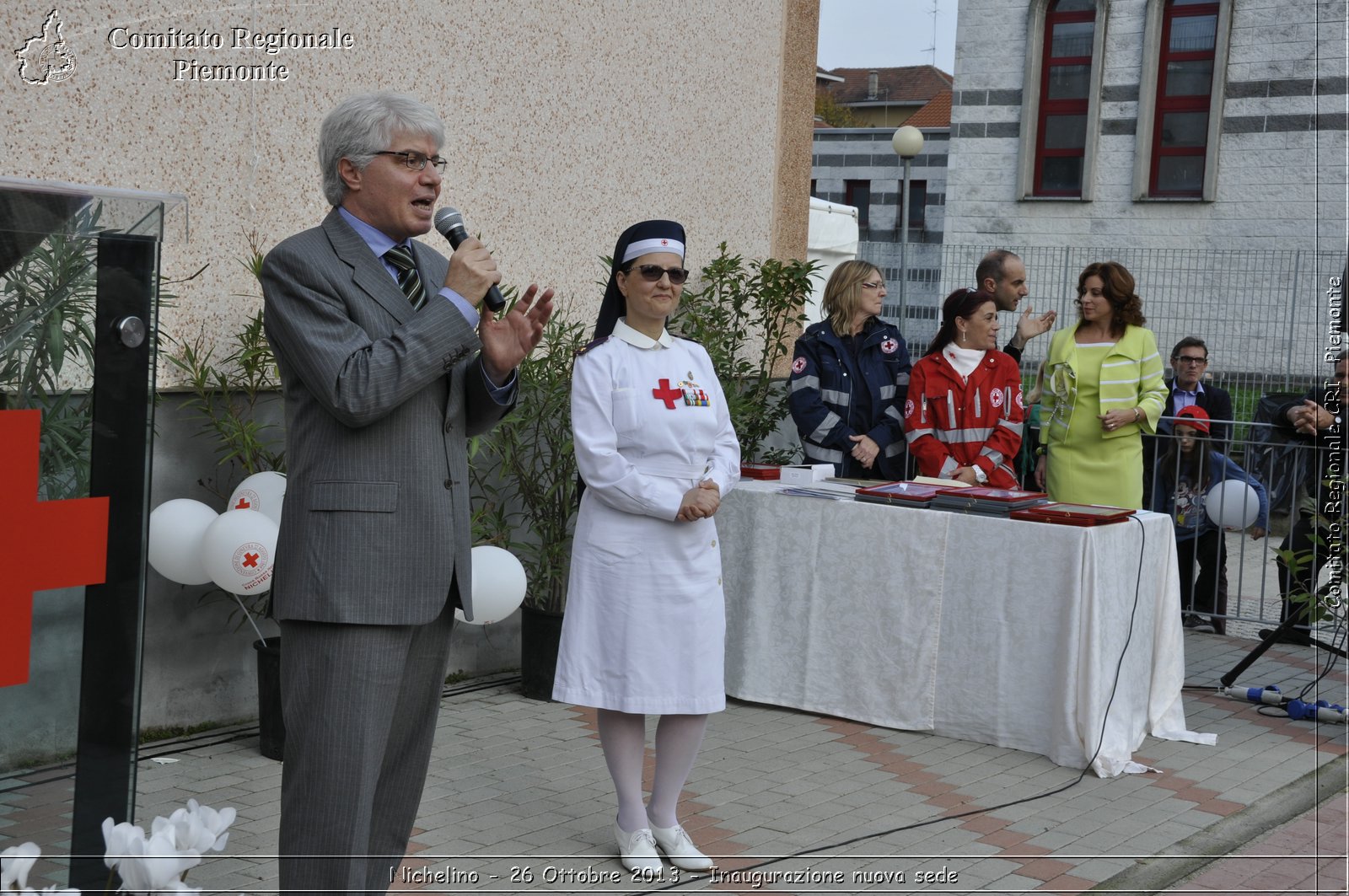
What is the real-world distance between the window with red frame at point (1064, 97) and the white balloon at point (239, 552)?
68.0ft

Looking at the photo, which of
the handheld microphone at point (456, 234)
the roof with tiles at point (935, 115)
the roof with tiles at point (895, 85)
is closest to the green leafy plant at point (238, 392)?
the handheld microphone at point (456, 234)

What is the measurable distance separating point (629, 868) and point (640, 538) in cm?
102

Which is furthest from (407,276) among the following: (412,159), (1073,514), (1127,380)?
(1127,380)

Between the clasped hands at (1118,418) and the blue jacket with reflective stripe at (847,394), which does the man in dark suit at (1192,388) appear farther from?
the blue jacket with reflective stripe at (847,394)

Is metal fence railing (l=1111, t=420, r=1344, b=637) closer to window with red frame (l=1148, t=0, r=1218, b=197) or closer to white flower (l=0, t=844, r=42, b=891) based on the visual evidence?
white flower (l=0, t=844, r=42, b=891)

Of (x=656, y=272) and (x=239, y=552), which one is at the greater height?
(x=656, y=272)

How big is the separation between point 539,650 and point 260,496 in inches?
66.6

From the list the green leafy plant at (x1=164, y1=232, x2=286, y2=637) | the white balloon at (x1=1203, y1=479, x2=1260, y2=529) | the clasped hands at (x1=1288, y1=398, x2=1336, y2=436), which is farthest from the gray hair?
the white balloon at (x1=1203, y1=479, x2=1260, y2=529)

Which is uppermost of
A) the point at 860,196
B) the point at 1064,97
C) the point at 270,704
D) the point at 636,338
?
the point at 1064,97

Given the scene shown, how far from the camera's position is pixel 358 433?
314cm

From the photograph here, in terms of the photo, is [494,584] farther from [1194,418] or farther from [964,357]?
[1194,418]

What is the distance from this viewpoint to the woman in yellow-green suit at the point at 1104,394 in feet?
23.6

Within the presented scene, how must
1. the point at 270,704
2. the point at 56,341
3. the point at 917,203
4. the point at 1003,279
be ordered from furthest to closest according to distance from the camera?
the point at 917,203
the point at 1003,279
the point at 270,704
the point at 56,341

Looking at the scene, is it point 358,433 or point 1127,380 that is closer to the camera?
point 358,433
